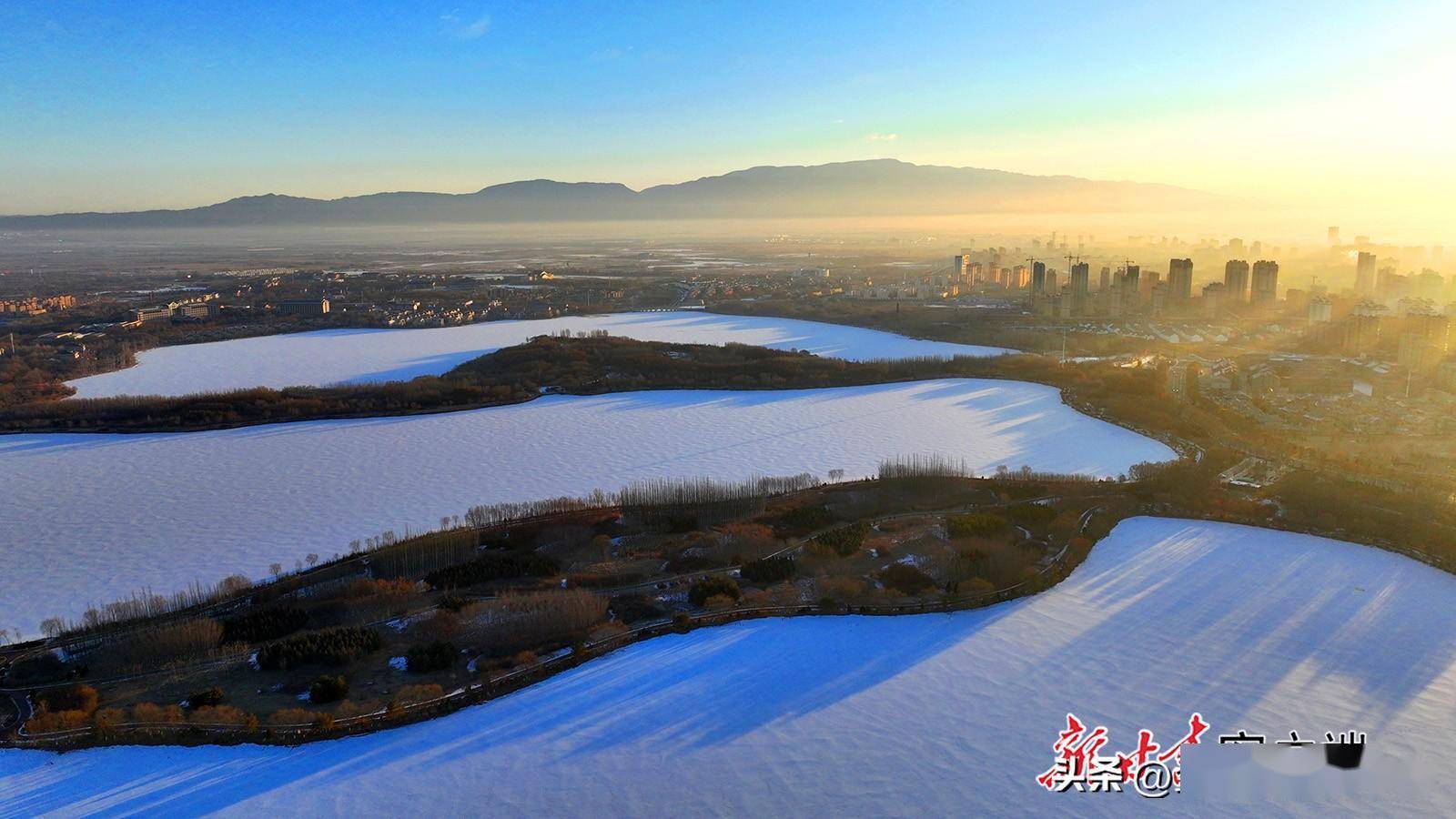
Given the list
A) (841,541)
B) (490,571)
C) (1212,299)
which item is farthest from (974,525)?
(1212,299)

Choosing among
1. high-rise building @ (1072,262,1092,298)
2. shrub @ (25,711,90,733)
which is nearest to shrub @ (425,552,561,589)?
shrub @ (25,711,90,733)

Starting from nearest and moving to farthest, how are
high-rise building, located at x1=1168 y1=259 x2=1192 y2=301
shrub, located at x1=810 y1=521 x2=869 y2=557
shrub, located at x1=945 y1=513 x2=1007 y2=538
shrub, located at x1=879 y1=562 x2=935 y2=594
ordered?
1. shrub, located at x1=879 y1=562 x2=935 y2=594
2. shrub, located at x1=810 y1=521 x2=869 y2=557
3. shrub, located at x1=945 y1=513 x2=1007 y2=538
4. high-rise building, located at x1=1168 y1=259 x2=1192 y2=301

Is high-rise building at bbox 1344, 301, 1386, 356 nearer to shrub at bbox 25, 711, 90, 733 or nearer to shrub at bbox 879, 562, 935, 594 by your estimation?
shrub at bbox 879, 562, 935, 594

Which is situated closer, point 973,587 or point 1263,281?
point 973,587

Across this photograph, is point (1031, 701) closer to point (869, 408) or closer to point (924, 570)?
point (924, 570)

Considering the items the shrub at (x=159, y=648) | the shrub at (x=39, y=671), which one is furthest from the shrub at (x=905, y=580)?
the shrub at (x=39, y=671)

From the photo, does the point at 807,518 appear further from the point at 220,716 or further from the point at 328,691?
the point at 220,716
